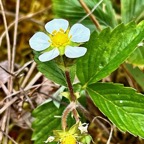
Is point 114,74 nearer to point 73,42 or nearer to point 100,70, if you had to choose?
point 100,70

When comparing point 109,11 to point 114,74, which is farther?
point 114,74

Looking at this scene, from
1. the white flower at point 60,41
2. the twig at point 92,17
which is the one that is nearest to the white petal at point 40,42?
the white flower at point 60,41

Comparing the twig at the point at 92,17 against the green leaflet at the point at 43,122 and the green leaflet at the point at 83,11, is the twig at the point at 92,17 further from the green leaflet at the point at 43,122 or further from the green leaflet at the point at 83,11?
the green leaflet at the point at 43,122

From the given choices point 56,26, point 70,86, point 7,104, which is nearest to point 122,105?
point 70,86

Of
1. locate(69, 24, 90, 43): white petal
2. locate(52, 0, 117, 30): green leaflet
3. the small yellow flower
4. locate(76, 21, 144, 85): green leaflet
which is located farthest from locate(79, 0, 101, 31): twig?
the small yellow flower

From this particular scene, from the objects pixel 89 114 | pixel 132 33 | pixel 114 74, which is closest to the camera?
pixel 132 33

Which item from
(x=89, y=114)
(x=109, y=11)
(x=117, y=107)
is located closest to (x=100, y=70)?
(x=117, y=107)

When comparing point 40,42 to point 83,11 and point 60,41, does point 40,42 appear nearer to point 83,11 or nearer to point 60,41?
point 60,41
